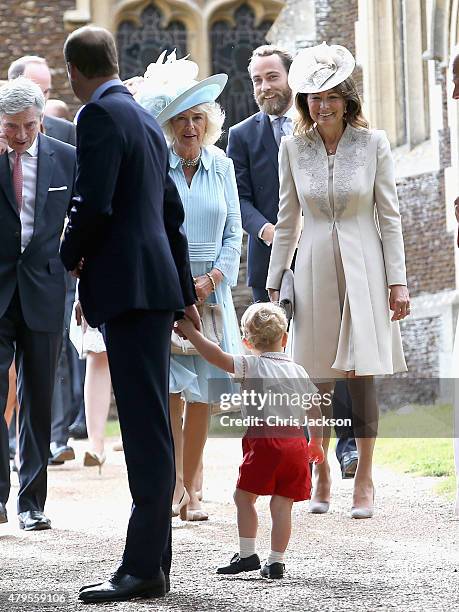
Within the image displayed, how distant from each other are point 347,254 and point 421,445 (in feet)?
13.9

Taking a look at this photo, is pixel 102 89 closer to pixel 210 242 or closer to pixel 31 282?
pixel 31 282

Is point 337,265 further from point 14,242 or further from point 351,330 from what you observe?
point 14,242

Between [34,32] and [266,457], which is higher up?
[34,32]

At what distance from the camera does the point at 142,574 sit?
15.3 feet

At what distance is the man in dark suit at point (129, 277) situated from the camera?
4.65 metres

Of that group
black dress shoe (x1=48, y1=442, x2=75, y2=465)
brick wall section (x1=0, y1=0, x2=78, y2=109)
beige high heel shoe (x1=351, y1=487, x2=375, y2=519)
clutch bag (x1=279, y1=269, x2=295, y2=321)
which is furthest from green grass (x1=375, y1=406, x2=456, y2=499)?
brick wall section (x1=0, y1=0, x2=78, y2=109)

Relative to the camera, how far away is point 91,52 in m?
4.79

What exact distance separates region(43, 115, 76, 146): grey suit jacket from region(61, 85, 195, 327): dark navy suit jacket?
142 inches

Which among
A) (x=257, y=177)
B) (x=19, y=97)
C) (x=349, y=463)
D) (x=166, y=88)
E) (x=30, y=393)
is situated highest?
(x=166, y=88)

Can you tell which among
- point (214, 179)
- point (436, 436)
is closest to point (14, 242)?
point (214, 179)

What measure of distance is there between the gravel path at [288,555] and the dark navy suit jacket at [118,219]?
102cm

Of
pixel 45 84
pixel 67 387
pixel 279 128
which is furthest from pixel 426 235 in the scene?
pixel 279 128

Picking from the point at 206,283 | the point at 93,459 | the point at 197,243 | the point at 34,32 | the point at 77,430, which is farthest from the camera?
the point at 34,32

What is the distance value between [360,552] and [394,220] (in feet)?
5.95
